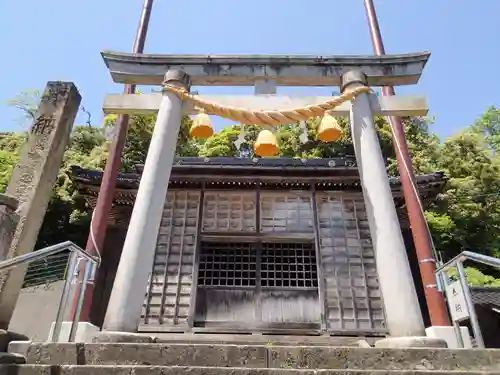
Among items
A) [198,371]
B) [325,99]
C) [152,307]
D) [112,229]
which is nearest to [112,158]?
[112,229]

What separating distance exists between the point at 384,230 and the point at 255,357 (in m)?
3.05

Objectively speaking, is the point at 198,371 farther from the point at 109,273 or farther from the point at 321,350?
the point at 109,273

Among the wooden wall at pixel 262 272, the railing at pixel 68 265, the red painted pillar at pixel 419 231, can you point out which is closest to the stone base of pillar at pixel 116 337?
the railing at pixel 68 265

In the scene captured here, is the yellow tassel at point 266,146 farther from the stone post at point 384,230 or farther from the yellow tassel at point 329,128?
the stone post at point 384,230

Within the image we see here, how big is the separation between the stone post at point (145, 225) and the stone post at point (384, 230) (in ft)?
10.5

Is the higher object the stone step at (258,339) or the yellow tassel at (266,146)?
the yellow tassel at (266,146)

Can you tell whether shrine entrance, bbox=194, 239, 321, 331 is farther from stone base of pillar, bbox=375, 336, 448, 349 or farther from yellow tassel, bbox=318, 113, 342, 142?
stone base of pillar, bbox=375, 336, 448, 349

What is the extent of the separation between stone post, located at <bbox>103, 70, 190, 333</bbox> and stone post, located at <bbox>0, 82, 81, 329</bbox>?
119 cm

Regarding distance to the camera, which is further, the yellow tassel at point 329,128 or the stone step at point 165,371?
the yellow tassel at point 329,128

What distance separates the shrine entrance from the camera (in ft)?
33.1

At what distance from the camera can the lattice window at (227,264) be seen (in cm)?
1132

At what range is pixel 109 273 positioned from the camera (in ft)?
38.1

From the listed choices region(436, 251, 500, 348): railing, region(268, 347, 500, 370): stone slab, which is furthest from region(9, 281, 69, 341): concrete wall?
region(436, 251, 500, 348): railing

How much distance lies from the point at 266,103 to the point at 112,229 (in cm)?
737
